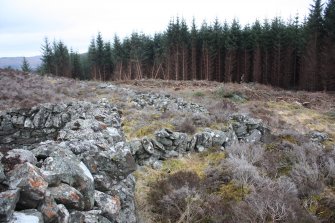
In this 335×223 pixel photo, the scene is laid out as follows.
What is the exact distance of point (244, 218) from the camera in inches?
245

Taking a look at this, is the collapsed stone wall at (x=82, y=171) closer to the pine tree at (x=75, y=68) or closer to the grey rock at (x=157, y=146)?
the grey rock at (x=157, y=146)

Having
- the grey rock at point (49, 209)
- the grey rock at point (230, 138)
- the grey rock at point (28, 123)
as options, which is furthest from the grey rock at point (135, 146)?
the grey rock at point (28, 123)

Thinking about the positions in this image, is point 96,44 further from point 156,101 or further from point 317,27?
point 156,101

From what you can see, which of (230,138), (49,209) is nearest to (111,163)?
(49,209)

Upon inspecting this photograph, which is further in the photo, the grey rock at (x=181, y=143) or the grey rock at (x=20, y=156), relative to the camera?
the grey rock at (x=181, y=143)

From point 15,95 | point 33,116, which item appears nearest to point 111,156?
point 33,116

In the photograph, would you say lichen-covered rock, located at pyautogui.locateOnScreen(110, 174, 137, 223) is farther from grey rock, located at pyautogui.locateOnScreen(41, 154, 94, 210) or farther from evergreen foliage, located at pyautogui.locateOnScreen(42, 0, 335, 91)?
evergreen foliage, located at pyautogui.locateOnScreen(42, 0, 335, 91)

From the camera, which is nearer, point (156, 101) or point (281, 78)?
point (156, 101)

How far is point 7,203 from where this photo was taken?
3631mm

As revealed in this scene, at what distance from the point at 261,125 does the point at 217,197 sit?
21.4ft

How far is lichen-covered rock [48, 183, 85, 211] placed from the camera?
15.1ft

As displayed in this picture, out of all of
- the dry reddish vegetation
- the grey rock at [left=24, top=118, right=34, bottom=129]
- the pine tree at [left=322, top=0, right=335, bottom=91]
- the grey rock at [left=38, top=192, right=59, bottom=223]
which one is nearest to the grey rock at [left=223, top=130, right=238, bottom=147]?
the dry reddish vegetation

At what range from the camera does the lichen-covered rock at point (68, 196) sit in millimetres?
4598

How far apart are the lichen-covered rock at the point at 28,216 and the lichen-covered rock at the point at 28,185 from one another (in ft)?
0.48
